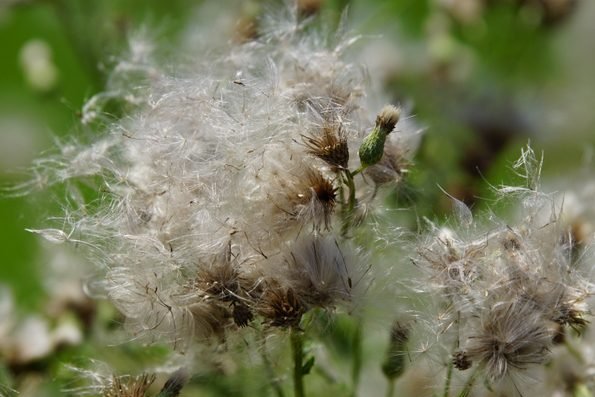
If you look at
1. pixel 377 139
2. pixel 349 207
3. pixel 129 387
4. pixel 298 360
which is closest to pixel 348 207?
pixel 349 207

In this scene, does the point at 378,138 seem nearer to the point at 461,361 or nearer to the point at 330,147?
the point at 330,147

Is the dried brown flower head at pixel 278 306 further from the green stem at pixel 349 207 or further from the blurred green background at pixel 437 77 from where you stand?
the blurred green background at pixel 437 77

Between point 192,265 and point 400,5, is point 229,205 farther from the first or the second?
point 400,5

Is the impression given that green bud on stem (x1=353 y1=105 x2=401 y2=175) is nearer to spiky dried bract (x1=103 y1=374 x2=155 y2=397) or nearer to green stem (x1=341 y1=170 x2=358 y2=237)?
green stem (x1=341 y1=170 x2=358 y2=237)

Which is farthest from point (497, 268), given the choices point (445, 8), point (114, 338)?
point (445, 8)

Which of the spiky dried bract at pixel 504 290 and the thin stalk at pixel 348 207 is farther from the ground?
the thin stalk at pixel 348 207

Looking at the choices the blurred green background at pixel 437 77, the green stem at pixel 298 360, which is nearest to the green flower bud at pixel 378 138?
the green stem at pixel 298 360
